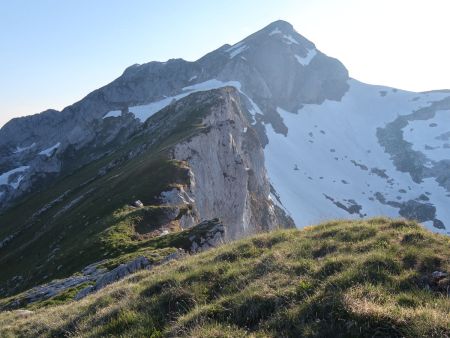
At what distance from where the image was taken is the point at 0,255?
7006 centimetres

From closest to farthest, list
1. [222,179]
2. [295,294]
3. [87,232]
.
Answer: [295,294], [87,232], [222,179]

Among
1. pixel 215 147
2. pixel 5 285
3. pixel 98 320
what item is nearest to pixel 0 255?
pixel 5 285

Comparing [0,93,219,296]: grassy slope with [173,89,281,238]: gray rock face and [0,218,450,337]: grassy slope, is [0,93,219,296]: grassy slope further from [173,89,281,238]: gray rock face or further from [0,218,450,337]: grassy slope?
[0,218,450,337]: grassy slope

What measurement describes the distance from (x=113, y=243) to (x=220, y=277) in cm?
2572

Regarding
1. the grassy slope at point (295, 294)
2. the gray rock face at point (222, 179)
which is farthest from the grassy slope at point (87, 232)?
the grassy slope at point (295, 294)

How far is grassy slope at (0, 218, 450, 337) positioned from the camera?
344 inches

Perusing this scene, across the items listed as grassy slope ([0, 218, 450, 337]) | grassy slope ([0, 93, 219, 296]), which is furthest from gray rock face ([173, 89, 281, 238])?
grassy slope ([0, 218, 450, 337])

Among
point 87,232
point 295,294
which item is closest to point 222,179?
point 87,232

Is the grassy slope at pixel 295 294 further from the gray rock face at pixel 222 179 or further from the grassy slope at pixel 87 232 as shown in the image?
the gray rock face at pixel 222 179

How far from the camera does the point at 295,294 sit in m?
10.3

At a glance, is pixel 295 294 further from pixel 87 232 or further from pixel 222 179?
pixel 222 179

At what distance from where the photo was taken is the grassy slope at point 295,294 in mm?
8727

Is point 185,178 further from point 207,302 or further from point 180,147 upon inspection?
point 207,302

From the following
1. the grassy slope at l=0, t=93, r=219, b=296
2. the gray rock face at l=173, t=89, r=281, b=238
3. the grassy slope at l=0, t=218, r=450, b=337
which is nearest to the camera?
the grassy slope at l=0, t=218, r=450, b=337
